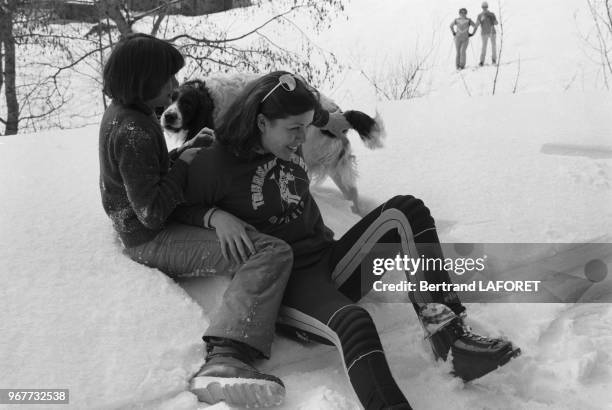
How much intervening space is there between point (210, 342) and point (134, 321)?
0.79 ft

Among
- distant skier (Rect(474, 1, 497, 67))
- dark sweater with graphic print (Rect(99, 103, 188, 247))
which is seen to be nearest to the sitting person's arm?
dark sweater with graphic print (Rect(99, 103, 188, 247))

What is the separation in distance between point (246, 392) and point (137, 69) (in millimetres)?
863

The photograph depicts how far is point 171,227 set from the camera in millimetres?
1598

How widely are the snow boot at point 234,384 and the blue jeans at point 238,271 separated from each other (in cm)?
6

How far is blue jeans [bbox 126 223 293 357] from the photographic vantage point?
1377 millimetres

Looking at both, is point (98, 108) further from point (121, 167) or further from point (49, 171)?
point (121, 167)

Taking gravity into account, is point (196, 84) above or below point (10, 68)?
below

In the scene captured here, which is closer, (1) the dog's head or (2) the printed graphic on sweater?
(2) the printed graphic on sweater

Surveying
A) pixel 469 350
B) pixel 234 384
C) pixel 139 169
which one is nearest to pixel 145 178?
pixel 139 169

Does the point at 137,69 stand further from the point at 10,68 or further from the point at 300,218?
the point at 10,68

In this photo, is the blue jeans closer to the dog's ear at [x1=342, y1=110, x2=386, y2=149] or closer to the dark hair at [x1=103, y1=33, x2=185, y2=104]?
the dark hair at [x1=103, y1=33, x2=185, y2=104]

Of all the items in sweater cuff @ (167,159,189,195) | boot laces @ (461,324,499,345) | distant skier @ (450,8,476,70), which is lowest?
boot laces @ (461,324,499,345)

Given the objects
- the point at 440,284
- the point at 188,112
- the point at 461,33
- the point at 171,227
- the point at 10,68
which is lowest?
the point at 440,284

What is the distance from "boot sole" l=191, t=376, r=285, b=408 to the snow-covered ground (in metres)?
0.05
